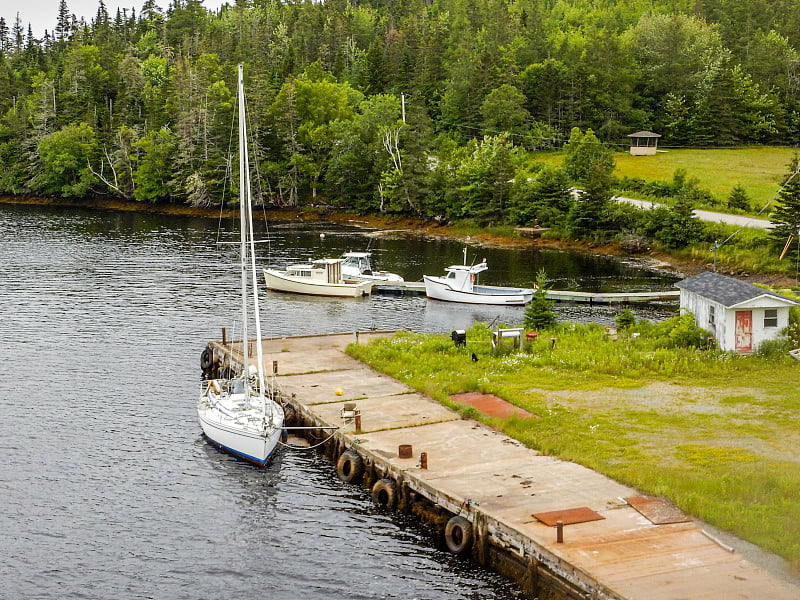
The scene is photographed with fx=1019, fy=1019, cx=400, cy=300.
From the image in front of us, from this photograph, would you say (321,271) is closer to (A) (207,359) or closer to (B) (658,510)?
(A) (207,359)

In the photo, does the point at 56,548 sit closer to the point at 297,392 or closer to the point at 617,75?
the point at 297,392

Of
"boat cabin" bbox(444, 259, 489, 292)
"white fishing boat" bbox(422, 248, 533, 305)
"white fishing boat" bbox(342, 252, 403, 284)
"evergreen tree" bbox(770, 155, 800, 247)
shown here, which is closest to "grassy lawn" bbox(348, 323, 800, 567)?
"white fishing boat" bbox(422, 248, 533, 305)

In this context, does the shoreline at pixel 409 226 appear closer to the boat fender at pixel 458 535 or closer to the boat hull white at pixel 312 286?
the boat hull white at pixel 312 286

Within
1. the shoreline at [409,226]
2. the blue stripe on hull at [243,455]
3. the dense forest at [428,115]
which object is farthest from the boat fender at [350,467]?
the dense forest at [428,115]

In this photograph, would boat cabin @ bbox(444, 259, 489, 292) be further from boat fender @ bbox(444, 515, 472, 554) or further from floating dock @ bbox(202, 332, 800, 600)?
boat fender @ bbox(444, 515, 472, 554)

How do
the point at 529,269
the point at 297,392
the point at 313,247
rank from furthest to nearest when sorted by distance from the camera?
the point at 313,247 < the point at 529,269 < the point at 297,392

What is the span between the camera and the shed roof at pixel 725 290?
157 ft

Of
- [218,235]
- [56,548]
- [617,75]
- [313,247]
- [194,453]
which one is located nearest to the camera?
[56,548]

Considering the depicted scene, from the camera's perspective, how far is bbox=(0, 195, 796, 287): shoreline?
8562cm

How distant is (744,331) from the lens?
4809cm

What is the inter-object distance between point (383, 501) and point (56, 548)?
10.8 meters

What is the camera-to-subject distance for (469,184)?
11231 centimetres

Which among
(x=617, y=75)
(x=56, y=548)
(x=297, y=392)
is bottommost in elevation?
(x=56, y=548)

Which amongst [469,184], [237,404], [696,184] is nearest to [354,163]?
[469,184]
